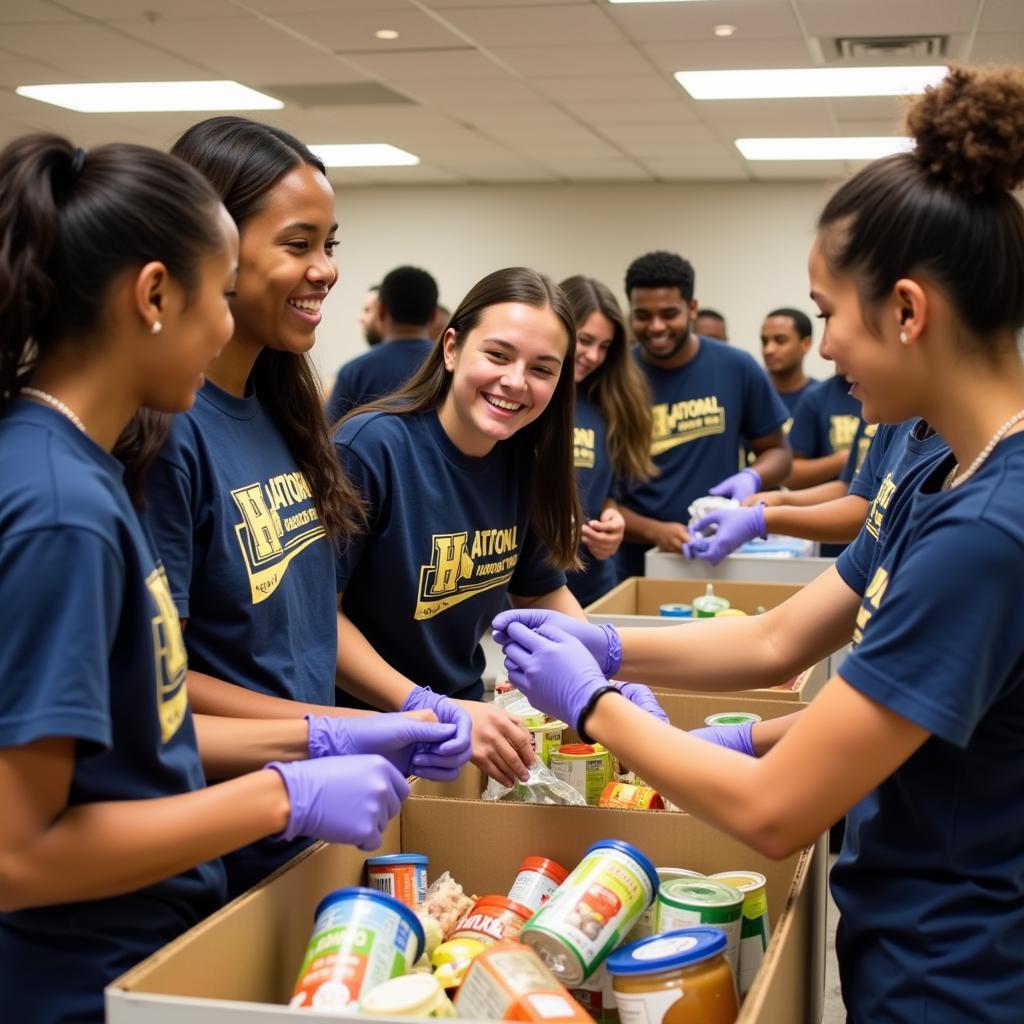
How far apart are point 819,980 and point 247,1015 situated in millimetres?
961

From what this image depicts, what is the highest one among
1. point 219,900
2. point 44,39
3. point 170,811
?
point 44,39

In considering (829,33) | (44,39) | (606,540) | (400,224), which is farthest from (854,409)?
(400,224)

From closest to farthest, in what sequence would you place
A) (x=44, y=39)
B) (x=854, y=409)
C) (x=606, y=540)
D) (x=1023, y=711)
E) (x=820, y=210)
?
(x=1023, y=711) → (x=820, y=210) → (x=606, y=540) → (x=854, y=409) → (x=44, y=39)

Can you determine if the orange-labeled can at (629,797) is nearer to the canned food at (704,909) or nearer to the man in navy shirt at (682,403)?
the canned food at (704,909)

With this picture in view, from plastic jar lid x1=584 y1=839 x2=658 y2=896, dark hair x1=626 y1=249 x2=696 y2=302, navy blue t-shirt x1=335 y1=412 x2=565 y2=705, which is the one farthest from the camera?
dark hair x1=626 y1=249 x2=696 y2=302

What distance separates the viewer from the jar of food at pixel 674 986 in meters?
1.13

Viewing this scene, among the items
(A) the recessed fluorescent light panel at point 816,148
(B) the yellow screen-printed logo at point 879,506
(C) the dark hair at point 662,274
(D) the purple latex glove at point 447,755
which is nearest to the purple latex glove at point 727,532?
(C) the dark hair at point 662,274

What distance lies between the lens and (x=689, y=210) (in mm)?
10117

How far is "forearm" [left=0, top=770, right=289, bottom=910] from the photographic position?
100cm

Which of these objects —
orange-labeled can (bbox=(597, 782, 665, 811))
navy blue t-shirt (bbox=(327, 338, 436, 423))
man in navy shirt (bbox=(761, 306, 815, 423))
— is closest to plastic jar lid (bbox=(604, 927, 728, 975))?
orange-labeled can (bbox=(597, 782, 665, 811))

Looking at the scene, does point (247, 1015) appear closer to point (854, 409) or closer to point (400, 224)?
point (854, 409)

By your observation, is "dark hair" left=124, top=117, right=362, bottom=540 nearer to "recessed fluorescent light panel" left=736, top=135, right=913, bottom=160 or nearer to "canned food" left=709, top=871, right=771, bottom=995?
"canned food" left=709, top=871, right=771, bottom=995

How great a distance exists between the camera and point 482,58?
18.8ft

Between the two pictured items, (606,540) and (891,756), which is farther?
(606,540)
